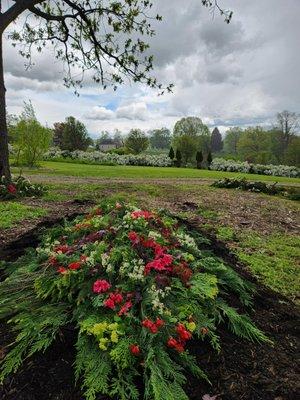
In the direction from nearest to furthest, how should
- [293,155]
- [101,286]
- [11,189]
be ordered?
[101,286] → [11,189] → [293,155]

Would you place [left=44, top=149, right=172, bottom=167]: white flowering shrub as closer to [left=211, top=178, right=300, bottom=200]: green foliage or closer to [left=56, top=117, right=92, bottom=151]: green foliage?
[left=56, top=117, right=92, bottom=151]: green foliage

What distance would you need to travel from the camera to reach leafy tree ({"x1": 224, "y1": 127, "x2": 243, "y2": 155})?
92562mm

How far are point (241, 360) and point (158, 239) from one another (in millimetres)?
1451

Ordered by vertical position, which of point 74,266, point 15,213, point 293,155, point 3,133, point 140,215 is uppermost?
point 3,133

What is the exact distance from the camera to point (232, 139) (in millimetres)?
93250

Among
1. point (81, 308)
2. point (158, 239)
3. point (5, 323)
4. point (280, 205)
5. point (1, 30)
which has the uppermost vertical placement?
point (1, 30)

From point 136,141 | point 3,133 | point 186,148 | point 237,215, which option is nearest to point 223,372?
point 237,215

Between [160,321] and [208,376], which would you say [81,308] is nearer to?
[160,321]

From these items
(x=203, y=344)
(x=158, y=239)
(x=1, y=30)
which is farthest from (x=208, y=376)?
(x=1, y=30)

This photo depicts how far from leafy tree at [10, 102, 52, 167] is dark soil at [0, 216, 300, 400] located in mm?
15507

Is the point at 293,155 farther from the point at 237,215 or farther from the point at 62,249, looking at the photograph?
the point at 62,249

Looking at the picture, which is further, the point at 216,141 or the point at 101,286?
the point at 216,141

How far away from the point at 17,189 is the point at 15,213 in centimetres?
224

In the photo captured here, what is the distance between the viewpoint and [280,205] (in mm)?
10289
